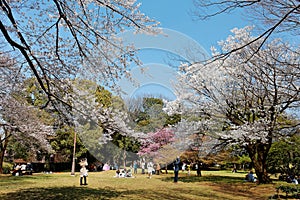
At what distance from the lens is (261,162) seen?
1402cm

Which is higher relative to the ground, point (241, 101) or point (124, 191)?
point (241, 101)

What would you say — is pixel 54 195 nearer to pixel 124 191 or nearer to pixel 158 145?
pixel 124 191

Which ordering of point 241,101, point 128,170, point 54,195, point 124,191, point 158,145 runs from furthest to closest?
point 158,145
point 128,170
point 241,101
point 124,191
point 54,195

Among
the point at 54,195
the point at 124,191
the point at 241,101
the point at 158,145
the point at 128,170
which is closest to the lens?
the point at 54,195

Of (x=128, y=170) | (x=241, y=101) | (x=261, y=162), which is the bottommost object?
(x=128, y=170)

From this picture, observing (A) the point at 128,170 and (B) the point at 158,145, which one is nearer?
(A) the point at 128,170

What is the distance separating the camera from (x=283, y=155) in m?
18.1

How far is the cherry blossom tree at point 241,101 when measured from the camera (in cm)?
1173

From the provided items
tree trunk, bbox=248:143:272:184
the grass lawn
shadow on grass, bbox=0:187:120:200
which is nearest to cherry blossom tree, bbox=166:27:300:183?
tree trunk, bbox=248:143:272:184

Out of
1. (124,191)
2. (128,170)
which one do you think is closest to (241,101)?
(124,191)

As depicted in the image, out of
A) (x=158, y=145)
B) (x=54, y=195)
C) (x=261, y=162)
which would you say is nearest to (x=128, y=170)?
(x=158, y=145)

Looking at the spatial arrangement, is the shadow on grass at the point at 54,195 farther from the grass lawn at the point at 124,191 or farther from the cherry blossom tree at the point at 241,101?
the cherry blossom tree at the point at 241,101

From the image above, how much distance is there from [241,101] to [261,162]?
3173mm

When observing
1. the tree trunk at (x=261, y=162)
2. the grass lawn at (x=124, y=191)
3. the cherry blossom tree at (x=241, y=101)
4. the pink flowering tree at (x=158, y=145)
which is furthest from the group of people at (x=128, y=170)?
the tree trunk at (x=261, y=162)
